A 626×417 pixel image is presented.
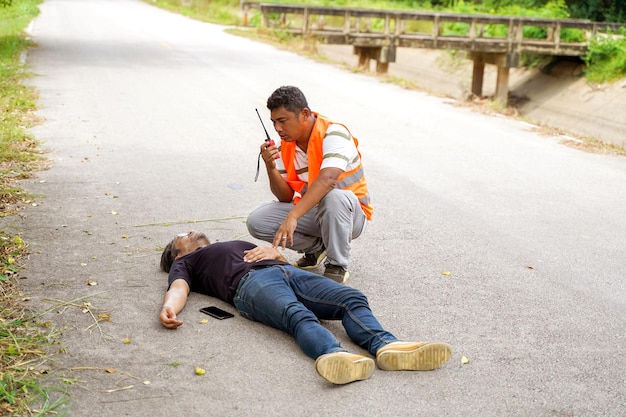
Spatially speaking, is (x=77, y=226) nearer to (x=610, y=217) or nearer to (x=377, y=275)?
(x=377, y=275)

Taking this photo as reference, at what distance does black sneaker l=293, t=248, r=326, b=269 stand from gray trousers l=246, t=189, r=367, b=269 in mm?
38

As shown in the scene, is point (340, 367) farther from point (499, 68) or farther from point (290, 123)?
point (499, 68)

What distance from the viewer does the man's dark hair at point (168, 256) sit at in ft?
18.0

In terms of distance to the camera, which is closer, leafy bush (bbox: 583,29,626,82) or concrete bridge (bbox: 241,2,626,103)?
leafy bush (bbox: 583,29,626,82)

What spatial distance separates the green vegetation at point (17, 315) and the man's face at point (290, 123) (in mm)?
1799

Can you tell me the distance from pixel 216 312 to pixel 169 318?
1.11 ft

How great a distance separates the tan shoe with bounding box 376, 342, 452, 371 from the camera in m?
4.20

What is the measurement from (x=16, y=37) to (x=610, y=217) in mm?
18074

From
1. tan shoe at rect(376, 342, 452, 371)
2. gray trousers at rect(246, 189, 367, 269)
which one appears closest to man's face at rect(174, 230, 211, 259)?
gray trousers at rect(246, 189, 367, 269)

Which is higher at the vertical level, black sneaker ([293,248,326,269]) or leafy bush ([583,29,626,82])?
Answer: leafy bush ([583,29,626,82])

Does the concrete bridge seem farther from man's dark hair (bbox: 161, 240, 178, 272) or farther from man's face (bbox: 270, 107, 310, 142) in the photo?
man's face (bbox: 270, 107, 310, 142)

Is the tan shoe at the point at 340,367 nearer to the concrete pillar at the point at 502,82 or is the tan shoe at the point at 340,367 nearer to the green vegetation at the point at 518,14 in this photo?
the green vegetation at the point at 518,14

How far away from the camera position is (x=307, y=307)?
187 inches

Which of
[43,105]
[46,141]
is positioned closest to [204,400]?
[46,141]
